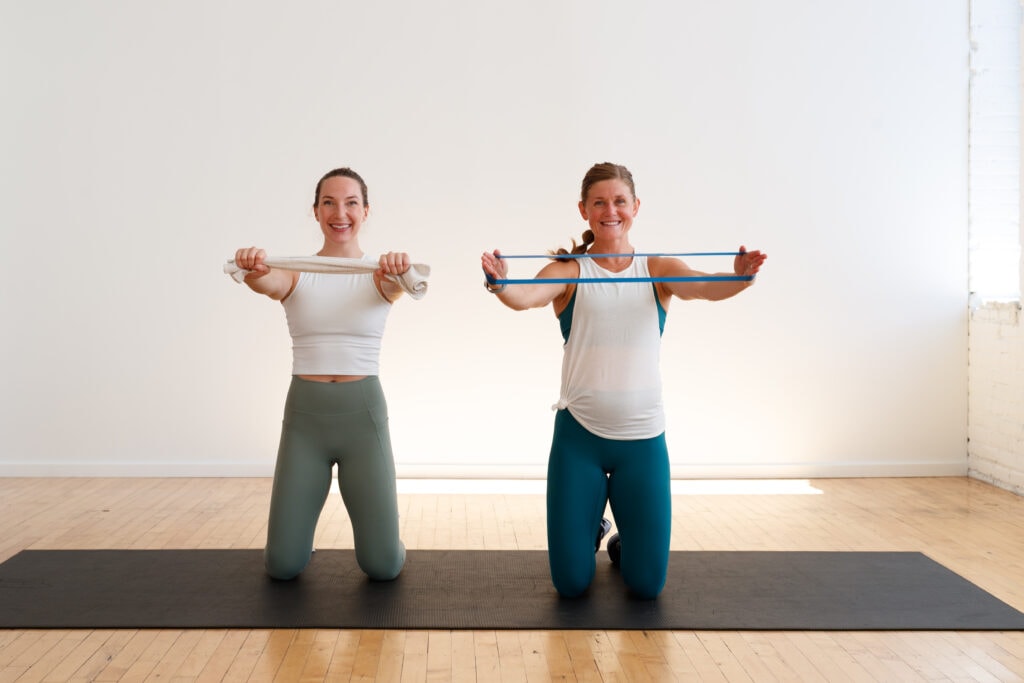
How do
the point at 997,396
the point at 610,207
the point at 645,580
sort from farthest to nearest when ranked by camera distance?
the point at 997,396 < the point at 610,207 < the point at 645,580

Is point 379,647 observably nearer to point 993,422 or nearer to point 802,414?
point 802,414

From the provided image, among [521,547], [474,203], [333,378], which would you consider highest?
[474,203]

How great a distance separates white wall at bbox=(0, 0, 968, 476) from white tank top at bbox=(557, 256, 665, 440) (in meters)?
2.18

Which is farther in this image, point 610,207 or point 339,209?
point 339,209

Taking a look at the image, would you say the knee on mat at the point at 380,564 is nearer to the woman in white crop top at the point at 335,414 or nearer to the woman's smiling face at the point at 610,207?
the woman in white crop top at the point at 335,414

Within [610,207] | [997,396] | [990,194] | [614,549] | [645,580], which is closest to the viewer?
[645,580]

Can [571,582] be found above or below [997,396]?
below

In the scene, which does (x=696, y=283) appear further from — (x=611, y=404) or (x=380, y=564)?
(x=380, y=564)

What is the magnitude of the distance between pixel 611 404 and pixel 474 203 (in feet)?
8.19

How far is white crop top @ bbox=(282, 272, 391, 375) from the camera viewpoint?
339cm

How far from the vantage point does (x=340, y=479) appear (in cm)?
338

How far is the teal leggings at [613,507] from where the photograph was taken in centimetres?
316

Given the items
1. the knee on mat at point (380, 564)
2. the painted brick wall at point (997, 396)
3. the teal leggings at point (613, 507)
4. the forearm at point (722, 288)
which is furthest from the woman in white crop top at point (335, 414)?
the painted brick wall at point (997, 396)

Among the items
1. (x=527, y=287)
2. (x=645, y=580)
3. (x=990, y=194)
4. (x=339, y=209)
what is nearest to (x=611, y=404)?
(x=527, y=287)
